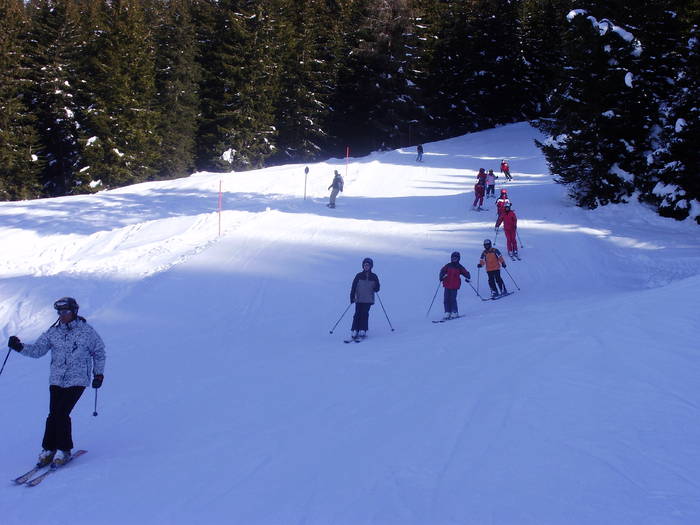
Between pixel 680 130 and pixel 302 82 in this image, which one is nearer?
pixel 680 130

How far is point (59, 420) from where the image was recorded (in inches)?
Result: 262

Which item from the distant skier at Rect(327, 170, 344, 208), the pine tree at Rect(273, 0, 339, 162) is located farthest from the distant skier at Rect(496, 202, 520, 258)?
the pine tree at Rect(273, 0, 339, 162)

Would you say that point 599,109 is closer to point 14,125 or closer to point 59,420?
point 59,420

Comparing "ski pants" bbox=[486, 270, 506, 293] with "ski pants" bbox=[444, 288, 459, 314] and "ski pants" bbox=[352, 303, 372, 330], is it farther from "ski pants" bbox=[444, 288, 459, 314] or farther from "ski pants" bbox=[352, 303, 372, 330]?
"ski pants" bbox=[352, 303, 372, 330]

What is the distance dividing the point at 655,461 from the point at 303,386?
5.04 meters

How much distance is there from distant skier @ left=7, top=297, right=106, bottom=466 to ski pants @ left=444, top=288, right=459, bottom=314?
26.4ft

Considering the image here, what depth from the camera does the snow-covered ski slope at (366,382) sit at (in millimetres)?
5273

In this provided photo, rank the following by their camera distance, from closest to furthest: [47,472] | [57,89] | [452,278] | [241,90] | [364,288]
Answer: [47,472] < [364,288] < [452,278] < [57,89] < [241,90]

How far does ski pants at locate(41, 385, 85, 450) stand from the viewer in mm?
6641

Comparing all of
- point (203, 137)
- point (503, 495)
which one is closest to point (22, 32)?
point (203, 137)

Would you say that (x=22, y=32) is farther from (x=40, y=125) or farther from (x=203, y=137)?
(x=203, y=137)

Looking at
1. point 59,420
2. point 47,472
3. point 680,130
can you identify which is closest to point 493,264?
point 680,130

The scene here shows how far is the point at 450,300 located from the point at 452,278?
0.55 meters

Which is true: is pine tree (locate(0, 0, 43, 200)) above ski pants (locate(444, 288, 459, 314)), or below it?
above
